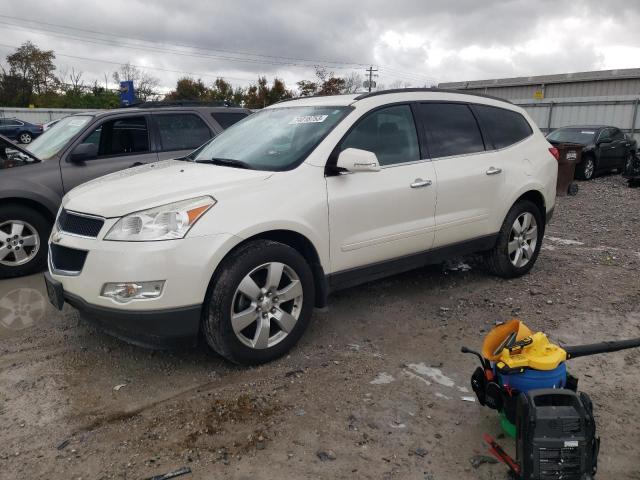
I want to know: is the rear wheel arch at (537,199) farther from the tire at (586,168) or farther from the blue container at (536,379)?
the tire at (586,168)

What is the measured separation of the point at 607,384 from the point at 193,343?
8.49 feet

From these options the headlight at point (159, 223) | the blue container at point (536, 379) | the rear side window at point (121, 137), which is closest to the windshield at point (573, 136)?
the rear side window at point (121, 137)

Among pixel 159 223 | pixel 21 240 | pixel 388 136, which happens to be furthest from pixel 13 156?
pixel 388 136

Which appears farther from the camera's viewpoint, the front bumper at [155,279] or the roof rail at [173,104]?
the roof rail at [173,104]

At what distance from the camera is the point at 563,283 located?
529 cm

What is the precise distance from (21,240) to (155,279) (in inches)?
128

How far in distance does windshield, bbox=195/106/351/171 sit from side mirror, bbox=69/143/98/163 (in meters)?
1.87

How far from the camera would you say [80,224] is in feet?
11.1

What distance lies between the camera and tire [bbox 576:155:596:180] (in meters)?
14.4

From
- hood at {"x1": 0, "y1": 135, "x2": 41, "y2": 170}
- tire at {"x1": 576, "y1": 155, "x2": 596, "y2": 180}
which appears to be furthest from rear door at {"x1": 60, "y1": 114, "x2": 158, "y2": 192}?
tire at {"x1": 576, "y1": 155, "x2": 596, "y2": 180}

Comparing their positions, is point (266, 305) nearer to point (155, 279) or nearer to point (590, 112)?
point (155, 279)

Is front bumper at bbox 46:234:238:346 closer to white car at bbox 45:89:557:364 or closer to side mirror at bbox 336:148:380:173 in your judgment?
white car at bbox 45:89:557:364

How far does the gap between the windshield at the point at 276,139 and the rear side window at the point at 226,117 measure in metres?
2.29

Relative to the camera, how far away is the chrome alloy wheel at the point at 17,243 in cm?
538
